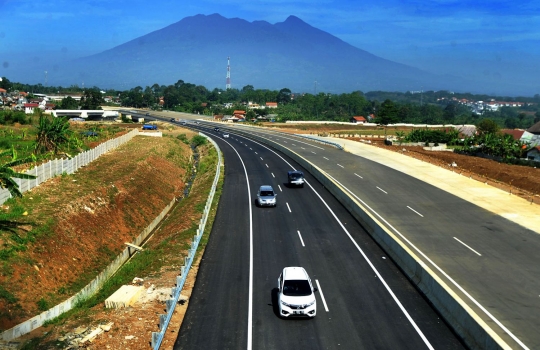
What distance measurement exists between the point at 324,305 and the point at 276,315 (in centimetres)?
243

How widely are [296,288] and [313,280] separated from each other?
3991mm

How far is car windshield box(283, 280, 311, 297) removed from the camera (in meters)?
21.8

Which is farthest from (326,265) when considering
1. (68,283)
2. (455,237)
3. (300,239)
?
(68,283)

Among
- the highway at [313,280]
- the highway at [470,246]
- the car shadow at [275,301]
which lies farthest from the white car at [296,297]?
the highway at [470,246]

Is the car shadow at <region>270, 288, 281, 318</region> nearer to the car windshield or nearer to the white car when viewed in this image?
the white car

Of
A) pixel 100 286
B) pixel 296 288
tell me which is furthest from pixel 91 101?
pixel 296 288

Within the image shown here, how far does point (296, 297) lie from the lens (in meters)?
21.5

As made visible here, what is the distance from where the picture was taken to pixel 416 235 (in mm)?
33438

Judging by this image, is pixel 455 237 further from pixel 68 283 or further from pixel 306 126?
pixel 306 126

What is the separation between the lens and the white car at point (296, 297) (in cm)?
2120

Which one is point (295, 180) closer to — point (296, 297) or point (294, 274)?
point (294, 274)

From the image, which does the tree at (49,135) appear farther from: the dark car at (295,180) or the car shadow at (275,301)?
the car shadow at (275,301)

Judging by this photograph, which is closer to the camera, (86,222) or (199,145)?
(86,222)

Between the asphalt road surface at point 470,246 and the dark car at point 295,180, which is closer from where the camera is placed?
the asphalt road surface at point 470,246
